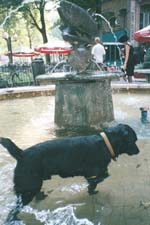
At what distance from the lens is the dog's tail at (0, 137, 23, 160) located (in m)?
3.70

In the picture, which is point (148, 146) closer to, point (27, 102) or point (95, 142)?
point (95, 142)

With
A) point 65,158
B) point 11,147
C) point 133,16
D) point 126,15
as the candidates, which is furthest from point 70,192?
point 126,15

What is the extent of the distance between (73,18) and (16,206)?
→ 4.12 metres

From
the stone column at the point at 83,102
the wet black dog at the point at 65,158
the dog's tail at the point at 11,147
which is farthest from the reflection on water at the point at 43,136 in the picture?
the dog's tail at the point at 11,147

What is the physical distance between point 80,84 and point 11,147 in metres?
3.50

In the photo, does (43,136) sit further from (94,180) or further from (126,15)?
(126,15)

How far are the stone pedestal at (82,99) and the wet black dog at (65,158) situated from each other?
9.59ft

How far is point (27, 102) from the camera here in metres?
10.5

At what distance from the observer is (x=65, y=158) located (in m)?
3.92

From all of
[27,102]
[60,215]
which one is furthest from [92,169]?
[27,102]

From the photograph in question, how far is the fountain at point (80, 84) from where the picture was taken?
696 cm

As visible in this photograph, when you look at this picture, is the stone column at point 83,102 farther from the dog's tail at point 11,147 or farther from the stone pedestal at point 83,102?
the dog's tail at point 11,147

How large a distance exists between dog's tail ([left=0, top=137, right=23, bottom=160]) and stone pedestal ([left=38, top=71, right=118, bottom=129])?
10.9 ft

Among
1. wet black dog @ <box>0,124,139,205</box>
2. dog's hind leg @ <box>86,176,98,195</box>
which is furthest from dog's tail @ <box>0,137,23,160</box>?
dog's hind leg @ <box>86,176,98,195</box>
